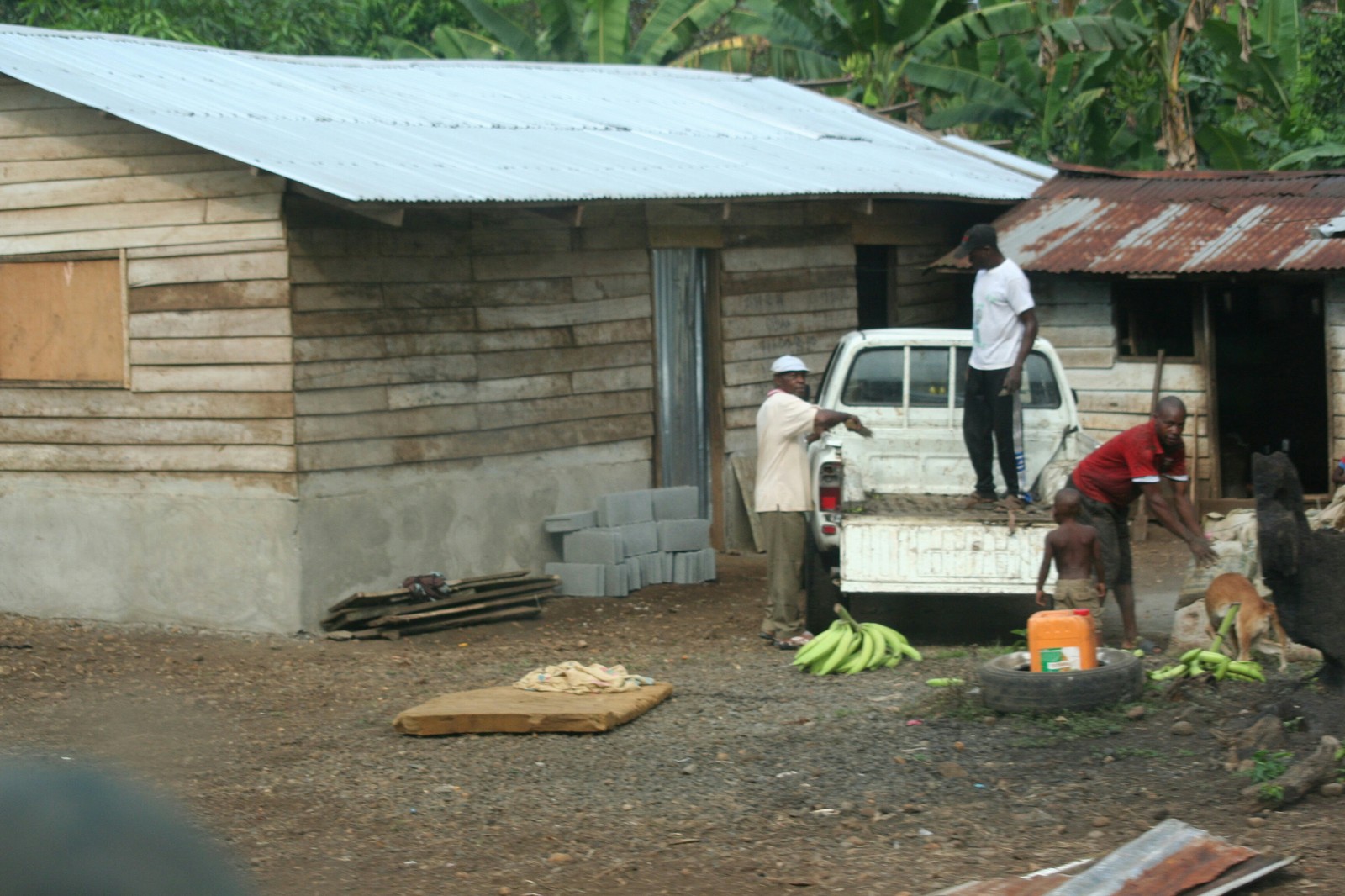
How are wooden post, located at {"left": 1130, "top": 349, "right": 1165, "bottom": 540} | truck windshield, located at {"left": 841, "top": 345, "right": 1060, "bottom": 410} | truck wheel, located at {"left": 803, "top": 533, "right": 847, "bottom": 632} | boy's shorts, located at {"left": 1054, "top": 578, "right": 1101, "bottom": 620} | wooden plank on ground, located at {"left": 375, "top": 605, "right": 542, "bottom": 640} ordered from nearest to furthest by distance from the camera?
boy's shorts, located at {"left": 1054, "top": 578, "right": 1101, "bottom": 620}
truck wheel, located at {"left": 803, "top": 533, "right": 847, "bottom": 632}
wooden plank on ground, located at {"left": 375, "top": 605, "right": 542, "bottom": 640}
truck windshield, located at {"left": 841, "top": 345, "right": 1060, "bottom": 410}
wooden post, located at {"left": 1130, "top": 349, "right": 1165, "bottom": 540}

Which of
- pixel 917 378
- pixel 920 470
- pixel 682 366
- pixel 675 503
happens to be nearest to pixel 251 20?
pixel 682 366

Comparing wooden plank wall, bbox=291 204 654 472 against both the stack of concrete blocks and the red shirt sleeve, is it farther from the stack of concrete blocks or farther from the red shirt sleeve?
the red shirt sleeve

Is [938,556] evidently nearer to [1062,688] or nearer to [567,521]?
[1062,688]

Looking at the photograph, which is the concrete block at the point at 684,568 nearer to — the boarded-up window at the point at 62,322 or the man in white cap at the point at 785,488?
the man in white cap at the point at 785,488

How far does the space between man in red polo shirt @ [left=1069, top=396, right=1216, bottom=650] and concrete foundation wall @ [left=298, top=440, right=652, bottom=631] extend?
4.47 meters

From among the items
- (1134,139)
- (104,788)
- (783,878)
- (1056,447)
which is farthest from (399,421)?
(1134,139)

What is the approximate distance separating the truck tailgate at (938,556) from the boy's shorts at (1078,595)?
520 mm

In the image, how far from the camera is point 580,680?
26.5 feet

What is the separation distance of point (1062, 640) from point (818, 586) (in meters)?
3.09

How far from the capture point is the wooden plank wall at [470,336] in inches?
407

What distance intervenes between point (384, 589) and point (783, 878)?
5.92 meters

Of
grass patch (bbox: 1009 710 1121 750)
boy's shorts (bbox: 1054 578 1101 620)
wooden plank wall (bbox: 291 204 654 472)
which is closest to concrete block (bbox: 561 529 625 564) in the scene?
wooden plank wall (bbox: 291 204 654 472)

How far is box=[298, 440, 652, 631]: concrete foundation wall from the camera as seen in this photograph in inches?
405

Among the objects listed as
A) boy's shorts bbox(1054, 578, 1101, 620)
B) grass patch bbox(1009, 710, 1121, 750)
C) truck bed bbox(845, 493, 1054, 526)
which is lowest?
grass patch bbox(1009, 710, 1121, 750)
